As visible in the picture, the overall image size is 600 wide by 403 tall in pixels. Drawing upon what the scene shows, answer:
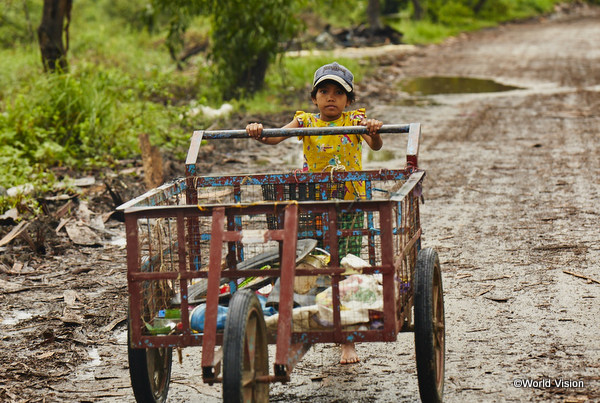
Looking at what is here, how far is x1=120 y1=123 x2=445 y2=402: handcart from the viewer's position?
10.5 ft

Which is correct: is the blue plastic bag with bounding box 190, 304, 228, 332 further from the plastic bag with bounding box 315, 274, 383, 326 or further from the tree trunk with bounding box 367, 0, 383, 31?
the tree trunk with bounding box 367, 0, 383, 31

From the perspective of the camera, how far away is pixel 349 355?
454cm

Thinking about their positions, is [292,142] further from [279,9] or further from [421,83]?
[421,83]

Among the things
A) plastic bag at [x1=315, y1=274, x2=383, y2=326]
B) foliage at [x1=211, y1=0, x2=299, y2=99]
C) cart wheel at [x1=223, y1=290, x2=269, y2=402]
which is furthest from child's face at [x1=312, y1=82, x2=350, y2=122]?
foliage at [x1=211, y1=0, x2=299, y2=99]

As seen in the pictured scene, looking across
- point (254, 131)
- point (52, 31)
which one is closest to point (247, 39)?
point (52, 31)

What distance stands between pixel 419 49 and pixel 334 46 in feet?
8.12

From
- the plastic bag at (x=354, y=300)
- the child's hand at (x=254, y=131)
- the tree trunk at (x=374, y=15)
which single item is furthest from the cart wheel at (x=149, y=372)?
the tree trunk at (x=374, y=15)

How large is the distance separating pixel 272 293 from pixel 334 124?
65.9 inches

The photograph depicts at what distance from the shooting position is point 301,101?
14.7 meters

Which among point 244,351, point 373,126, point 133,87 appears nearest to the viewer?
point 244,351

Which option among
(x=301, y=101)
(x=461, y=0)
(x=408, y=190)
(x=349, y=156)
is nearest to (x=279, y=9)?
(x=301, y=101)

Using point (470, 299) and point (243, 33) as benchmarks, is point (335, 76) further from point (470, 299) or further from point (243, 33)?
point (243, 33)

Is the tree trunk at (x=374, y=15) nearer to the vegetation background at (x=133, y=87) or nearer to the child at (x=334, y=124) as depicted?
the vegetation background at (x=133, y=87)

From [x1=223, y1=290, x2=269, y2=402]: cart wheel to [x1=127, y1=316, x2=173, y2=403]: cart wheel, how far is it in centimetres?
63
